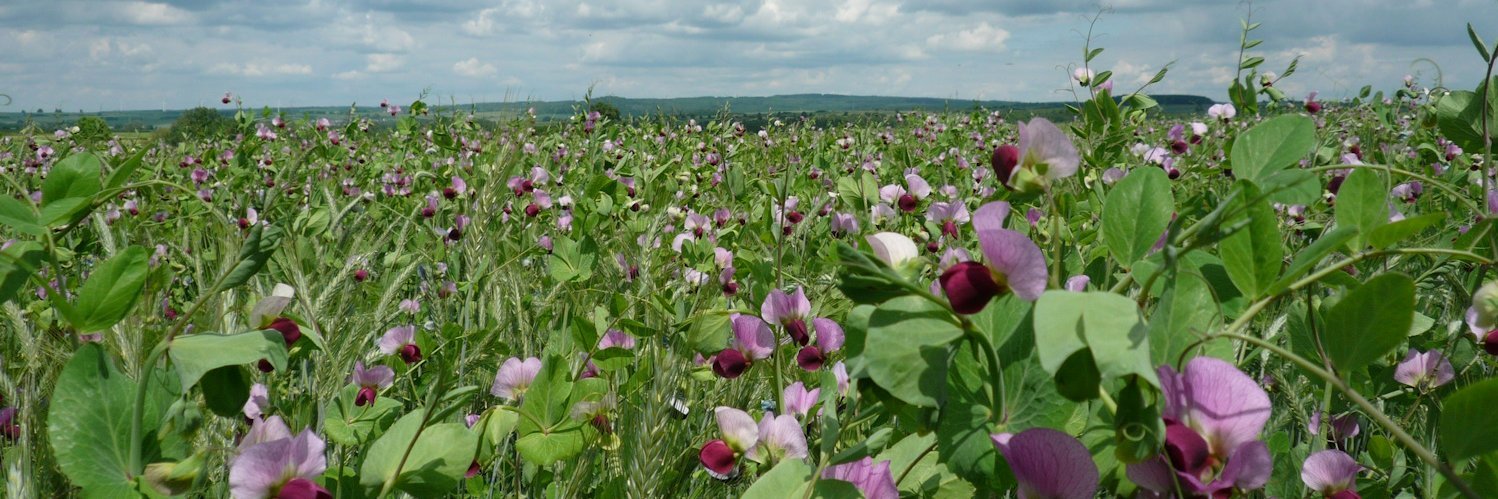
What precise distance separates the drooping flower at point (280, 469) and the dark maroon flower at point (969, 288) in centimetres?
52

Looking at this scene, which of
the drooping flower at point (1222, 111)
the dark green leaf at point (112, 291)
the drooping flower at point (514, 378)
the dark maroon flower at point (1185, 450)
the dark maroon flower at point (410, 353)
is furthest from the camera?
the drooping flower at point (1222, 111)

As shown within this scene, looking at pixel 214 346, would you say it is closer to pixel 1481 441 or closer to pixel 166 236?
pixel 1481 441

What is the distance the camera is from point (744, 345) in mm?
1134

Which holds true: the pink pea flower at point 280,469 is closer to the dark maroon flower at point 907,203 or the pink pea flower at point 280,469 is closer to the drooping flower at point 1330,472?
the drooping flower at point 1330,472

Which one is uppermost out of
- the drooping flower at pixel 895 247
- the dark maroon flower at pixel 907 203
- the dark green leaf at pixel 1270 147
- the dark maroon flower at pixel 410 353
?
the dark green leaf at pixel 1270 147

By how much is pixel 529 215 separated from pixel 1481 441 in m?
2.54

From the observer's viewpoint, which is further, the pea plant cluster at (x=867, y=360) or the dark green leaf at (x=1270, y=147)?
the dark green leaf at (x=1270, y=147)

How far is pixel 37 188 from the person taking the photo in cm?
332

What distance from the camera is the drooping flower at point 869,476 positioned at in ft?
2.53

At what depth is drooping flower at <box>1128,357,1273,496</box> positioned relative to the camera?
522mm

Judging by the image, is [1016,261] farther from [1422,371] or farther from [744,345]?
[1422,371]

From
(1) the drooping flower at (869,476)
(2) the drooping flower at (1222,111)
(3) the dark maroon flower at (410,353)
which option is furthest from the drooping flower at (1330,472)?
(2) the drooping flower at (1222,111)

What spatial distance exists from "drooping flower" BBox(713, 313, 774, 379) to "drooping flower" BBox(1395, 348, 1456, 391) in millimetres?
988

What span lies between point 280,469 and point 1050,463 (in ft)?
1.97
